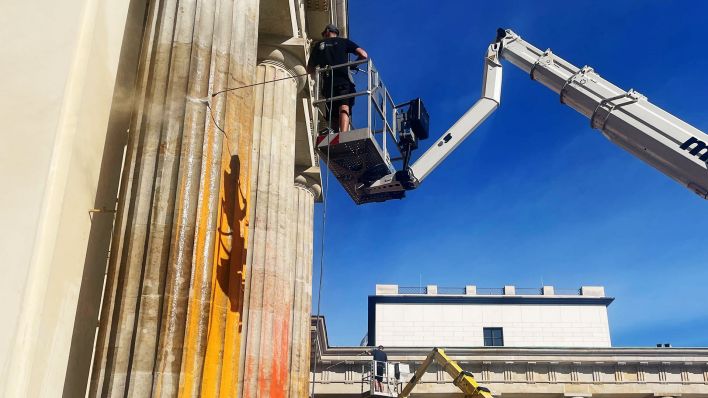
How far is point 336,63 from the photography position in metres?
16.0

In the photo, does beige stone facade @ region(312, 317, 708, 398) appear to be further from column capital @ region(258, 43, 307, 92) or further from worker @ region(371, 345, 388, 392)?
column capital @ region(258, 43, 307, 92)

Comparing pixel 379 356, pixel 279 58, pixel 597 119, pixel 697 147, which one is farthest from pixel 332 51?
pixel 379 356

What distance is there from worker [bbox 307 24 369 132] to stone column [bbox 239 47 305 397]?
2325mm

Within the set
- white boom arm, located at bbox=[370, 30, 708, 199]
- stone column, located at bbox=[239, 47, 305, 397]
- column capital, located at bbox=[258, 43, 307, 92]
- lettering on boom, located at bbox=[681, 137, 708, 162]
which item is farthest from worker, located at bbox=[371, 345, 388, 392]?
column capital, located at bbox=[258, 43, 307, 92]

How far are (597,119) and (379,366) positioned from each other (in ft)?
67.0

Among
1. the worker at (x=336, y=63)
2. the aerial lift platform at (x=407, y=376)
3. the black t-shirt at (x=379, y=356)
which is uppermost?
the worker at (x=336, y=63)

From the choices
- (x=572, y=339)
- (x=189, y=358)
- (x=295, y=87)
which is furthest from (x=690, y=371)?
(x=189, y=358)

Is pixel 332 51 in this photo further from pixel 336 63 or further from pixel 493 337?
pixel 493 337

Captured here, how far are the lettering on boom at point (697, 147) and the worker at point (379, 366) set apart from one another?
2074 centimetres

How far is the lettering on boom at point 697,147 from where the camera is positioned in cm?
1497

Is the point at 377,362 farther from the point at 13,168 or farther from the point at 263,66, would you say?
the point at 13,168

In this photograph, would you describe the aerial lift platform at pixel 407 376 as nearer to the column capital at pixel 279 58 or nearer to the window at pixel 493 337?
the column capital at pixel 279 58

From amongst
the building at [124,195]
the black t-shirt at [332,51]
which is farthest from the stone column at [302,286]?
the building at [124,195]

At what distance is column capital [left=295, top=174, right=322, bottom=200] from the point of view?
1783cm
